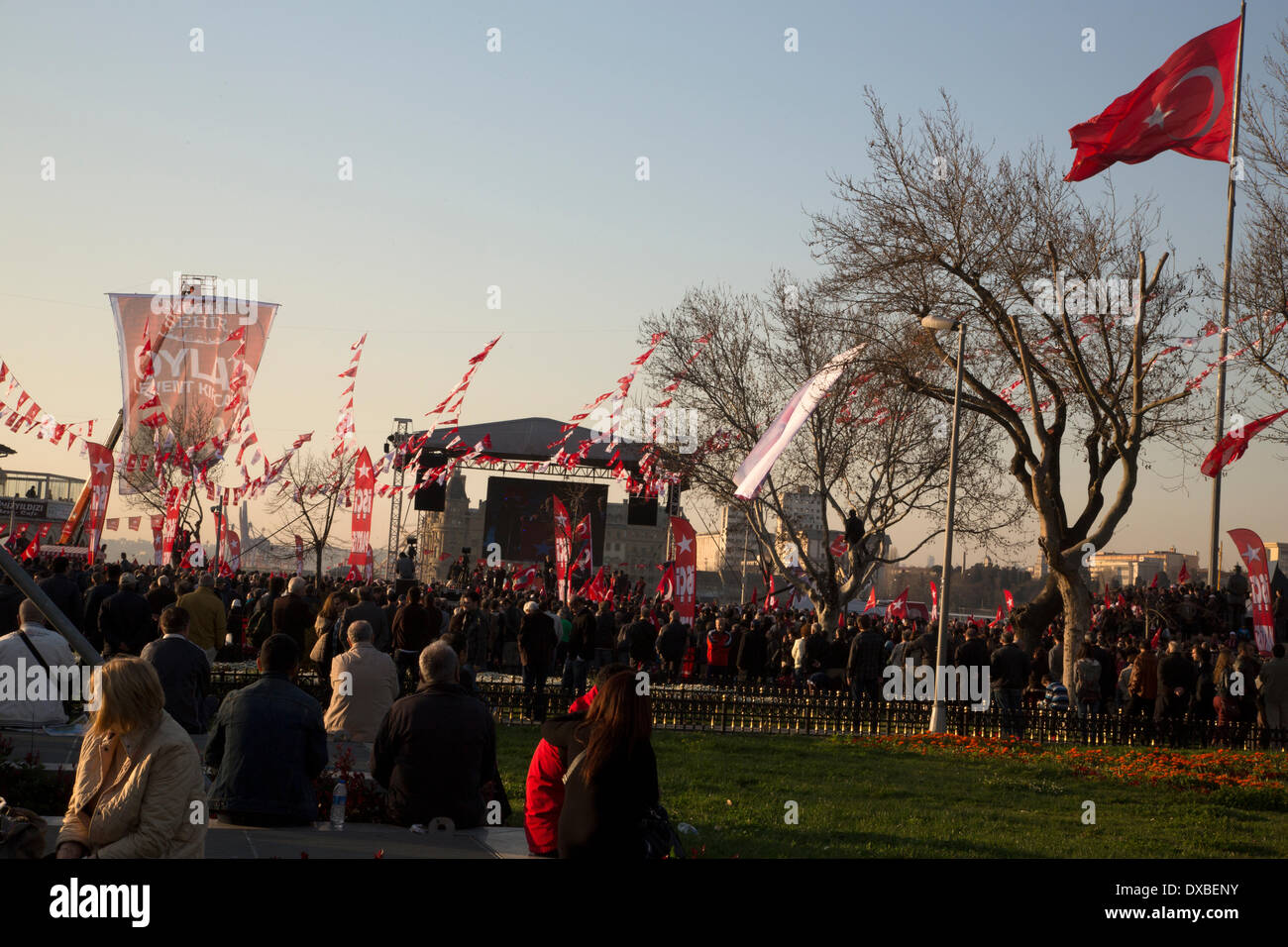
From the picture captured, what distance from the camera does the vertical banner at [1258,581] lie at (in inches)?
808

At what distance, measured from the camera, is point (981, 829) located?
10648mm

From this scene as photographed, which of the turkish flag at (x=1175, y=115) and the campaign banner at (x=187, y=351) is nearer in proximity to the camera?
the turkish flag at (x=1175, y=115)

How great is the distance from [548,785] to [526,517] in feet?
170

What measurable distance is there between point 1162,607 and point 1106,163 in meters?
16.5

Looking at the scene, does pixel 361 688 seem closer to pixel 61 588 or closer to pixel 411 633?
pixel 61 588

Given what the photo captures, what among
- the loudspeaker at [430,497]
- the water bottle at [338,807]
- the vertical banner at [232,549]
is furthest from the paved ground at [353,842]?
the loudspeaker at [430,497]

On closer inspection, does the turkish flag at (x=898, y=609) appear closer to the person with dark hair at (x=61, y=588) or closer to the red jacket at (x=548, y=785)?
the person with dark hair at (x=61, y=588)

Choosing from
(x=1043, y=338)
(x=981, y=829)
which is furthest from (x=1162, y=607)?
(x=981, y=829)

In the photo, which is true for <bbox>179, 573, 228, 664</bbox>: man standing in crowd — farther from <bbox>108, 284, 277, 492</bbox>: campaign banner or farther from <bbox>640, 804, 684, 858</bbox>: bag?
<bbox>108, 284, 277, 492</bbox>: campaign banner

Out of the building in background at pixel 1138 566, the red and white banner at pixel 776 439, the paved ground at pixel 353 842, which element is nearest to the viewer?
the paved ground at pixel 353 842

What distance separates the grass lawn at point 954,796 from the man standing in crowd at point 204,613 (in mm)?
3436

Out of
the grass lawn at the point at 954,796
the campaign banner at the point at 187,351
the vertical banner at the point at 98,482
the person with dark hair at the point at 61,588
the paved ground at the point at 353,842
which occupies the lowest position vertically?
the grass lawn at the point at 954,796

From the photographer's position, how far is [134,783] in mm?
4973
